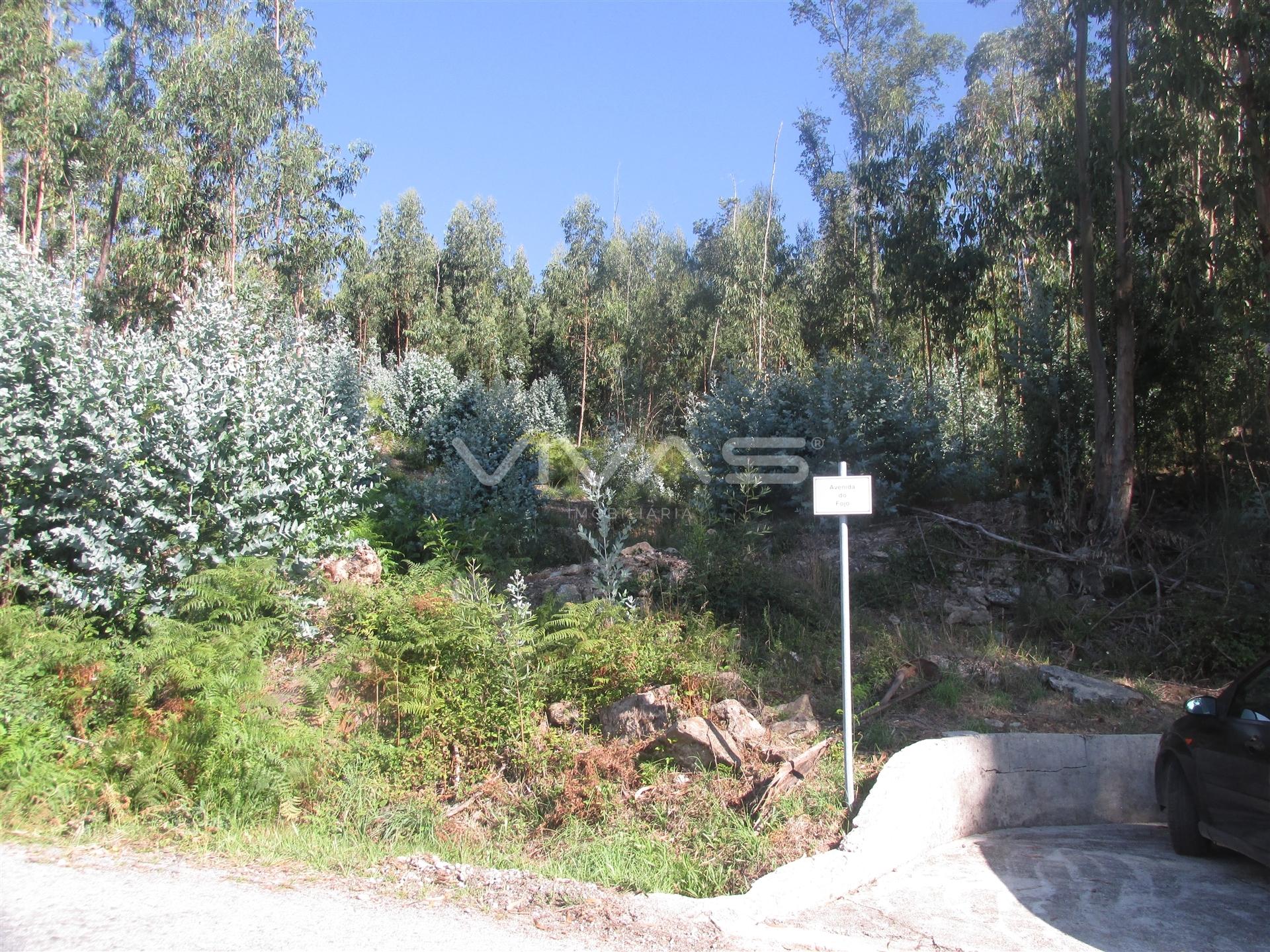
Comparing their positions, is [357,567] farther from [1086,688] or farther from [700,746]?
[1086,688]

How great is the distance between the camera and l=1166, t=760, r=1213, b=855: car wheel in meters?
6.28

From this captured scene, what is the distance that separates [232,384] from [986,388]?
20478 mm

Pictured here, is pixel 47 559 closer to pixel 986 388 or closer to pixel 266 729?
pixel 266 729

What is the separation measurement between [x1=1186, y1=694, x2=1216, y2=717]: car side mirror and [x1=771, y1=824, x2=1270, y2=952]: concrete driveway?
3.37 ft

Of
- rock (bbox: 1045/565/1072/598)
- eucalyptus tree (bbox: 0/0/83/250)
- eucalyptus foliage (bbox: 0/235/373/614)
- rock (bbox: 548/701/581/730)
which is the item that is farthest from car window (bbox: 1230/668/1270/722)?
eucalyptus tree (bbox: 0/0/83/250)

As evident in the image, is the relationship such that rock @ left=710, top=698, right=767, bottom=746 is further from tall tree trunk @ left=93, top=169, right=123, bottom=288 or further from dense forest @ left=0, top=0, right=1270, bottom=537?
tall tree trunk @ left=93, top=169, right=123, bottom=288

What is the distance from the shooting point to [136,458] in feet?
30.9

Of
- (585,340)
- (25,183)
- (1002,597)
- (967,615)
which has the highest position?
(25,183)

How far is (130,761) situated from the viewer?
23.1ft

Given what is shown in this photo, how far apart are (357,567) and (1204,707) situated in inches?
362

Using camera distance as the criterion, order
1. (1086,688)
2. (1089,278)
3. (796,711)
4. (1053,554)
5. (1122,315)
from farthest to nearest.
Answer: (1089,278)
(1122,315)
(1053,554)
(1086,688)
(796,711)

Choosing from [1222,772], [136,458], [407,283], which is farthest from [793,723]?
[407,283]

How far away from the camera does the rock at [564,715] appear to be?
813 centimetres

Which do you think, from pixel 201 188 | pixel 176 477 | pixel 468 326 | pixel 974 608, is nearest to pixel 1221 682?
pixel 974 608
